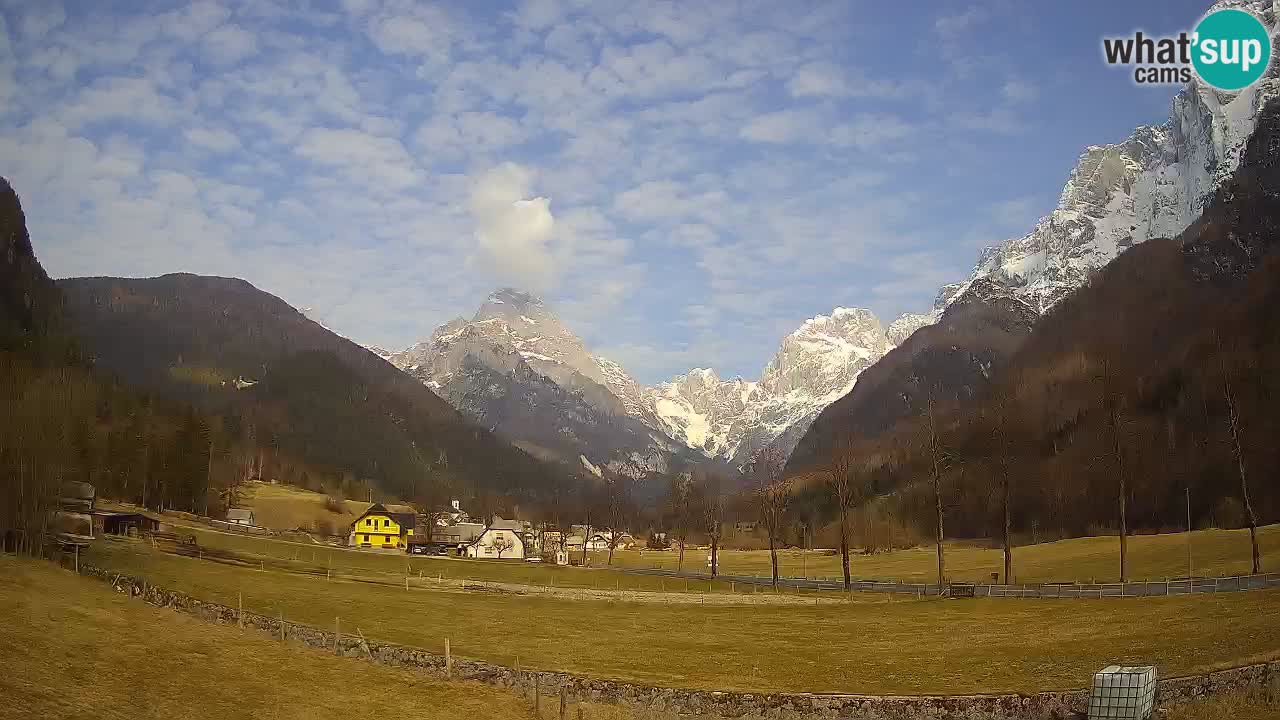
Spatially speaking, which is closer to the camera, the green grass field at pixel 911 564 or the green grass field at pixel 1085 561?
the green grass field at pixel 1085 561

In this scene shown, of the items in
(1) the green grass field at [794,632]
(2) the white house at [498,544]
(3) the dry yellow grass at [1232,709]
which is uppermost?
(3) the dry yellow grass at [1232,709]

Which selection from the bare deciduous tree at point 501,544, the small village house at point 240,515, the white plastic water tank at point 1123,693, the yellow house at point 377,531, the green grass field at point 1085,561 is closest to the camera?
the white plastic water tank at point 1123,693

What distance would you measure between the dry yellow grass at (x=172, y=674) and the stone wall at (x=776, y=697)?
1304 mm

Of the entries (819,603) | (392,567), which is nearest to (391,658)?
(819,603)

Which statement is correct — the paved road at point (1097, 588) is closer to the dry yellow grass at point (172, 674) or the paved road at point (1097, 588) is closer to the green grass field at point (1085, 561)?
the green grass field at point (1085, 561)

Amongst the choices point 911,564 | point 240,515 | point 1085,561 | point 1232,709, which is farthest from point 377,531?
point 1232,709

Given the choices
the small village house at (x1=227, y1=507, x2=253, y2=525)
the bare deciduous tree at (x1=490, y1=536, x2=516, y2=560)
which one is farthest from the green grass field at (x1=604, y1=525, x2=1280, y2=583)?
the small village house at (x1=227, y1=507, x2=253, y2=525)

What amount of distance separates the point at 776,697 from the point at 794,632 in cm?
2156

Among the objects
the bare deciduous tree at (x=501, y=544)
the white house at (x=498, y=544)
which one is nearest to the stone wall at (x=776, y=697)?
the white house at (x=498, y=544)

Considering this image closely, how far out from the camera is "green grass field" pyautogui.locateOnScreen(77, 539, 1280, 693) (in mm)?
40156

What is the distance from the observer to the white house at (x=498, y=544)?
567ft

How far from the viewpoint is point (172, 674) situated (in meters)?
35.7

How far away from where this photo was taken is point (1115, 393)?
2926 inches

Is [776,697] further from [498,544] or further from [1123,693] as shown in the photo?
[498,544]
